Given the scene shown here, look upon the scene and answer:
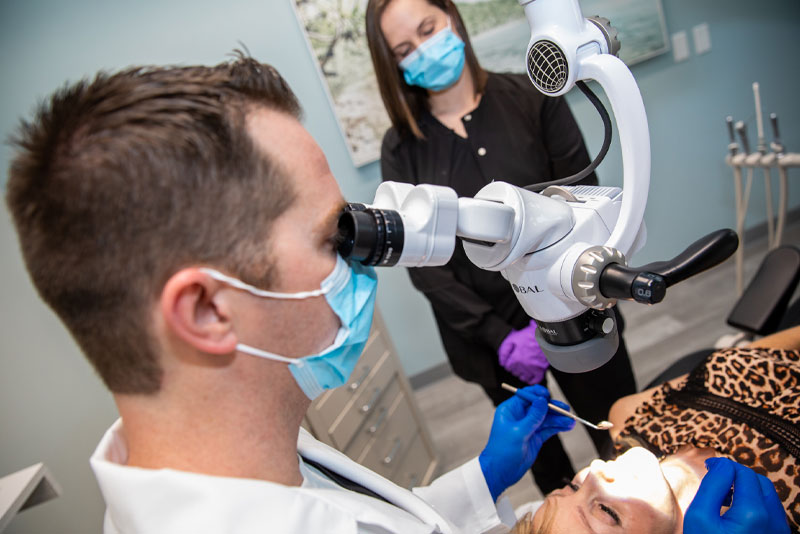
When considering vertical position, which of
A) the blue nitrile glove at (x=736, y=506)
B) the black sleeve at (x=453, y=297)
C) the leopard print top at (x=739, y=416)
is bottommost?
the leopard print top at (x=739, y=416)

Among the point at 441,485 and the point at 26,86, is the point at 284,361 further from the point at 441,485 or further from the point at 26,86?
the point at 26,86

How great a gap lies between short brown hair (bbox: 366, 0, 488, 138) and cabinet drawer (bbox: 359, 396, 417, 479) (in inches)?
48.2

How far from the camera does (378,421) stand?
2.06 metres

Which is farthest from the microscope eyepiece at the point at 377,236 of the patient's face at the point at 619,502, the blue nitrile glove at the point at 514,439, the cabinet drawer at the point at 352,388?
the cabinet drawer at the point at 352,388

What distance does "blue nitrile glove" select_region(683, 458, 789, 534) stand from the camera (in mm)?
787

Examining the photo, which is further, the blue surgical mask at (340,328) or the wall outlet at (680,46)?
the wall outlet at (680,46)

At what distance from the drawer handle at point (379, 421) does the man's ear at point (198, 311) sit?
4.85 ft

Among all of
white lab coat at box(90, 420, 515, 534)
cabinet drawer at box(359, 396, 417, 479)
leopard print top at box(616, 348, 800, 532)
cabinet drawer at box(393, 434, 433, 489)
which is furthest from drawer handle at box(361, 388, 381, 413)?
white lab coat at box(90, 420, 515, 534)

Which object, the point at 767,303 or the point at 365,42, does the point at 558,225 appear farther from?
the point at 365,42

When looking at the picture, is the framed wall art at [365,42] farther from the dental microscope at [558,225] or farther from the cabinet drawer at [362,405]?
the dental microscope at [558,225]

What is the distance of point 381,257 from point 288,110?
10.4 inches

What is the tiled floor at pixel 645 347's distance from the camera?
2465mm

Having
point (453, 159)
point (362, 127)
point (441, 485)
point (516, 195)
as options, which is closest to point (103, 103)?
point (516, 195)

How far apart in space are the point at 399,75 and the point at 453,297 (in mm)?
696
